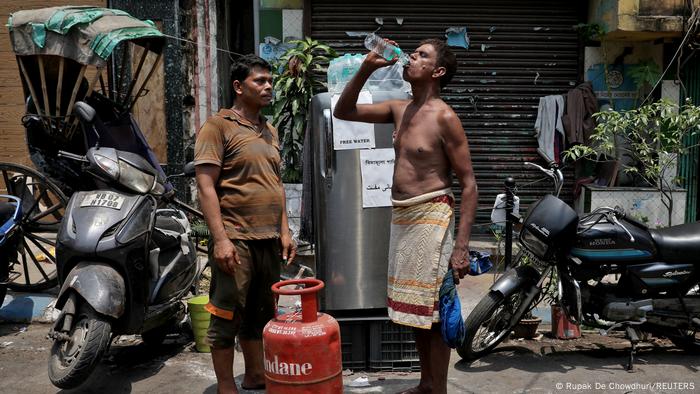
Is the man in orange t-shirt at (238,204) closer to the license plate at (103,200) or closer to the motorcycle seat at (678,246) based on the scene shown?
the license plate at (103,200)

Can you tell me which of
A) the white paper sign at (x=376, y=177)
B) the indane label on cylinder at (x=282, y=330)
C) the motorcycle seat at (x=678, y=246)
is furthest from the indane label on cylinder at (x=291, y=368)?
the motorcycle seat at (x=678, y=246)

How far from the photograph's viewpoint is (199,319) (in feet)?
15.2

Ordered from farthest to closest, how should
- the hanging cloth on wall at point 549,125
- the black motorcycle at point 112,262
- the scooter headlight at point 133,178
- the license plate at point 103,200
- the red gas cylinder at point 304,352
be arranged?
1. the hanging cloth on wall at point 549,125
2. the scooter headlight at point 133,178
3. the license plate at point 103,200
4. the black motorcycle at point 112,262
5. the red gas cylinder at point 304,352

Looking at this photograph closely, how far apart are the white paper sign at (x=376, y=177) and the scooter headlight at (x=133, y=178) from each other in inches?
54.7

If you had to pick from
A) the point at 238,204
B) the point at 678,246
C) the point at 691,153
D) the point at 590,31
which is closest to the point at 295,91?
the point at 590,31

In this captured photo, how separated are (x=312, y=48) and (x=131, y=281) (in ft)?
13.2

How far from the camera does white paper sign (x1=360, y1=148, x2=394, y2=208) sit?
420 centimetres

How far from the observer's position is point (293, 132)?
7.32 metres

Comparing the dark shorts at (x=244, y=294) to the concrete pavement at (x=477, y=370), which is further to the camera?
the concrete pavement at (x=477, y=370)

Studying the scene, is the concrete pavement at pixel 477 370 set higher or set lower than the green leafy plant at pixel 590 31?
lower

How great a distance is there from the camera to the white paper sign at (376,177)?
4.20 metres

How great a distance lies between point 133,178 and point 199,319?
1.12 metres

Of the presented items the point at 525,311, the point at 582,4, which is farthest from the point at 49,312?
the point at 582,4

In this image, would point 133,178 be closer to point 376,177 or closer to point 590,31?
point 376,177
